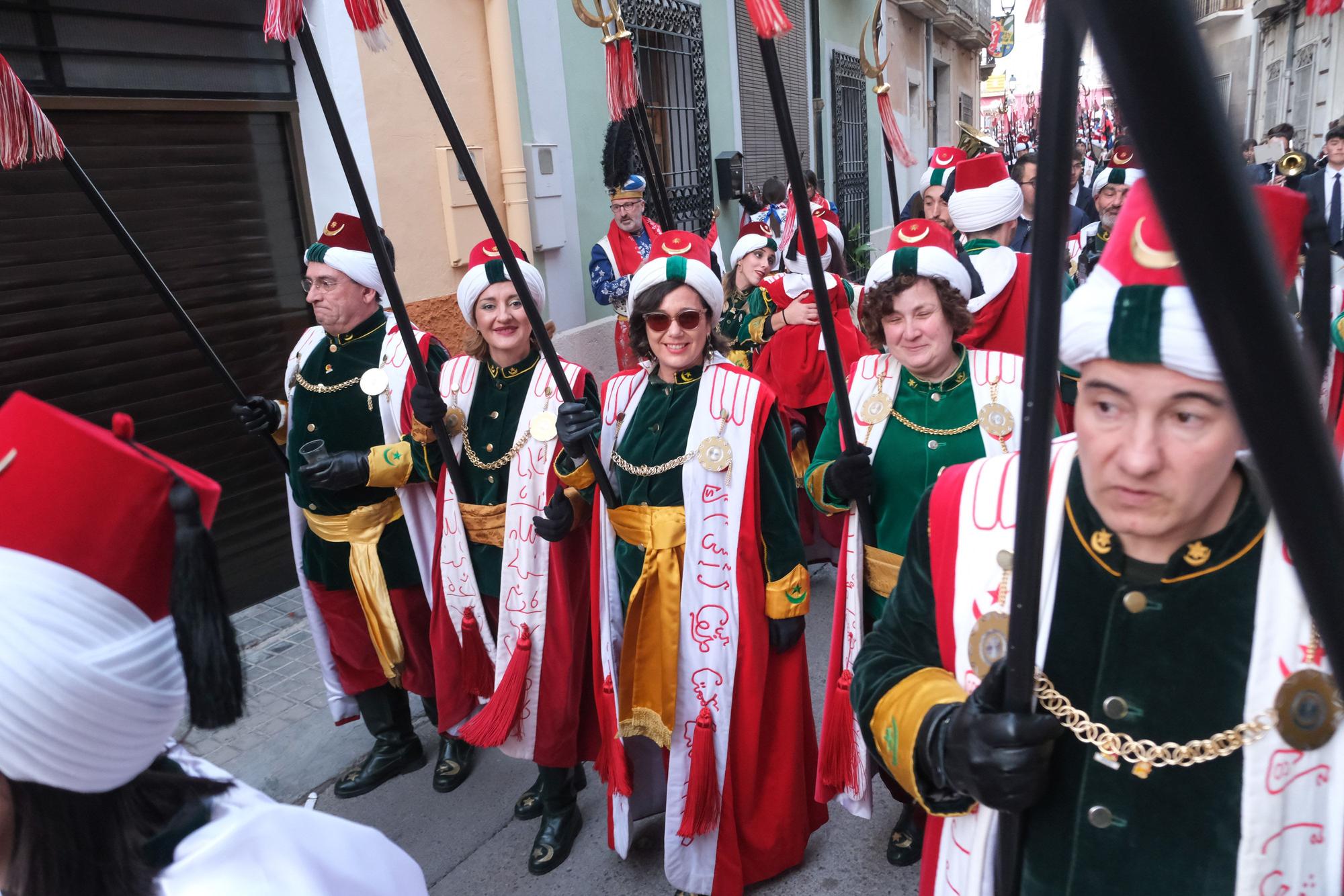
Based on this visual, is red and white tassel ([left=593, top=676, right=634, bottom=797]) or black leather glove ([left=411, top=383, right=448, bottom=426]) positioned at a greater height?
black leather glove ([left=411, top=383, right=448, bottom=426])

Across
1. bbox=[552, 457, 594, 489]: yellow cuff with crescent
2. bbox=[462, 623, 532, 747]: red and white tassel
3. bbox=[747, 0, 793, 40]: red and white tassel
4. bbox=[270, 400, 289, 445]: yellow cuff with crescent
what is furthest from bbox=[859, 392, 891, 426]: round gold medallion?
bbox=[270, 400, 289, 445]: yellow cuff with crescent

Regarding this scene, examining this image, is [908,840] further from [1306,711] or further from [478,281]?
[478,281]

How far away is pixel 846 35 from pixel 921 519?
1558 cm

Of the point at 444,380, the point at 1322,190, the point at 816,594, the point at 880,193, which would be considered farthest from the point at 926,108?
the point at 444,380

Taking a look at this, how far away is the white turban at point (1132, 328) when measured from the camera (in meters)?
1.13

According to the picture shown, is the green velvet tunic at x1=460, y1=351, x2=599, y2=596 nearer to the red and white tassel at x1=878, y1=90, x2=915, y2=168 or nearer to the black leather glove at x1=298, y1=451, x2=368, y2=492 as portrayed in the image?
the black leather glove at x1=298, y1=451, x2=368, y2=492

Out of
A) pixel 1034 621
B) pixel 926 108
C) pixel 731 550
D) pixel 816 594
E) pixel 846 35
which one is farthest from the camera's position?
pixel 926 108

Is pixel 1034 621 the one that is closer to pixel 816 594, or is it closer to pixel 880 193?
pixel 816 594

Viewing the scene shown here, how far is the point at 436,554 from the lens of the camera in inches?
142

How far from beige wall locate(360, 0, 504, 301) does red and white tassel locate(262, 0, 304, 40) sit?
3541mm

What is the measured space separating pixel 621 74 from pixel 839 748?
2.30 m

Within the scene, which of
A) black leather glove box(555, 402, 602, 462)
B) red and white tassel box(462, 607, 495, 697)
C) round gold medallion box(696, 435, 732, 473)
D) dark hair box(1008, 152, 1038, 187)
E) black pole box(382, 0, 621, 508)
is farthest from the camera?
dark hair box(1008, 152, 1038, 187)

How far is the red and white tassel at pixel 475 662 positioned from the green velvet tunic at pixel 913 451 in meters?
1.41

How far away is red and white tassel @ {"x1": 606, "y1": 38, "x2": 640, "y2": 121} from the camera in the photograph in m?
3.30
